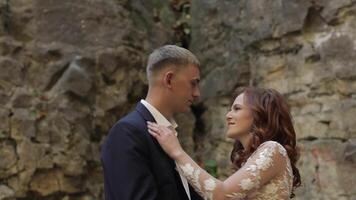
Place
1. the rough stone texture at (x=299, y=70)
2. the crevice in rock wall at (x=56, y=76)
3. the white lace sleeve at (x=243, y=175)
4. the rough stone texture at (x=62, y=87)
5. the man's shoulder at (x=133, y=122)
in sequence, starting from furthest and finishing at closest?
1. the crevice in rock wall at (x=56, y=76)
2. the rough stone texture at (x=62, y=87)
3. the rough stone texture at (x=299, y=70)
4. the white lace sleeve at (x=243, y=175)
5. the man's shoulder at (x=133, y=122)

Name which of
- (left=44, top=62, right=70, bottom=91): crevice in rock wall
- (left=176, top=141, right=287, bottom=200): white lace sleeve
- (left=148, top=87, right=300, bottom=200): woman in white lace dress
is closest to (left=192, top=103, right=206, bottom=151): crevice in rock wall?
(left=44, top=62, right=70, bottom=91): crevice in rock wall

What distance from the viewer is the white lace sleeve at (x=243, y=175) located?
2.68m

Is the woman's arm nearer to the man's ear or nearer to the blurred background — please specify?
the man's ear

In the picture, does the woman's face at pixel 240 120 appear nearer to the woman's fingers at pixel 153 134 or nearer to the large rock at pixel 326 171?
the woman's fingers at pixel 153 134

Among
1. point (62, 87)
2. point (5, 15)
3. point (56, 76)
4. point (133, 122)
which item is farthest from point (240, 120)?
point (5, 15)

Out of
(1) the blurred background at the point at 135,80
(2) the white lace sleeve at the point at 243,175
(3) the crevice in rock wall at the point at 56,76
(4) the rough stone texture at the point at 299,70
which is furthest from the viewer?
(3) the crevice in rock wall at the point at 56,76

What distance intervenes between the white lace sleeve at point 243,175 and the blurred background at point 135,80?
276 centimetres

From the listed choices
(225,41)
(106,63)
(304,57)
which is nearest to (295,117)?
(304,57)

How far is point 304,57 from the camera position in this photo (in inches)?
234

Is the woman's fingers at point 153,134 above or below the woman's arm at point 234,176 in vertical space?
above

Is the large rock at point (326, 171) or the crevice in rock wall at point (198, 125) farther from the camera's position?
the crevice in rock wall at point (198, 125)

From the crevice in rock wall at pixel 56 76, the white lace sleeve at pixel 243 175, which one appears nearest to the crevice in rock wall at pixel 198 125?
the crevice in rock wall at pixel 56 76

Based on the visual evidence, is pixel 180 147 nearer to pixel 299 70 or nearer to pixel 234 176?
pixel 234 176

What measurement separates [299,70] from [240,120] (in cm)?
323
